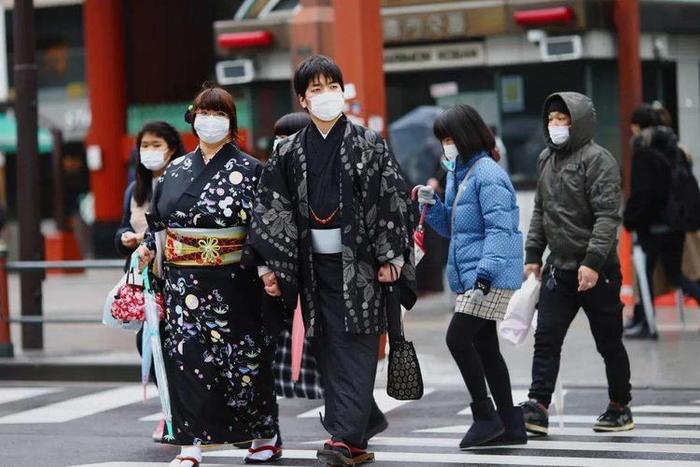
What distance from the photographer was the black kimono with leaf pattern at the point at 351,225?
22.4ft

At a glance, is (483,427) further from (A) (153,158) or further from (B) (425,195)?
(A) (153,158)

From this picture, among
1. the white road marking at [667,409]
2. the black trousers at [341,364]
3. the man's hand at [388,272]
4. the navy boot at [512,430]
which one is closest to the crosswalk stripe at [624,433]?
the navy boot at [512,430]

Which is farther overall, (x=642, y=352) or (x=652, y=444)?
(x=642, y=352)

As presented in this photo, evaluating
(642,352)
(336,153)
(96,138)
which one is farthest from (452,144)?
(96,138)

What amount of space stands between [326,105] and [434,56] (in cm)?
1064

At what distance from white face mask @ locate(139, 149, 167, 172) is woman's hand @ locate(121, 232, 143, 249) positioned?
0.40 meters

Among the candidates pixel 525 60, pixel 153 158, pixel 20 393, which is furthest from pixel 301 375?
pixel 525 60

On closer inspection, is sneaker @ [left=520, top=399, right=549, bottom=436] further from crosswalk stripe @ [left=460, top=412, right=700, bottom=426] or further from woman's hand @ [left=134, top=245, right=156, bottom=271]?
woman's hand @ [left=134, top=245, right=156, bottom=271]

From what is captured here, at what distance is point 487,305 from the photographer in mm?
7449

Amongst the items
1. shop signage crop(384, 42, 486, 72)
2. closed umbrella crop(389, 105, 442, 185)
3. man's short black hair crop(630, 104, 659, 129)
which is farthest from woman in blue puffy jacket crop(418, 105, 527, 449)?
shop signage crop(384, 42, 486, 72)

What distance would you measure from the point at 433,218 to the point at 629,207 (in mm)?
4286

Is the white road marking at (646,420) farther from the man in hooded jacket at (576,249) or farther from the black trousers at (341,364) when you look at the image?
the black trousers at (341,364)

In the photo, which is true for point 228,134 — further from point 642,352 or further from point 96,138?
point 96,138

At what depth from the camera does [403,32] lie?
56.7ft
